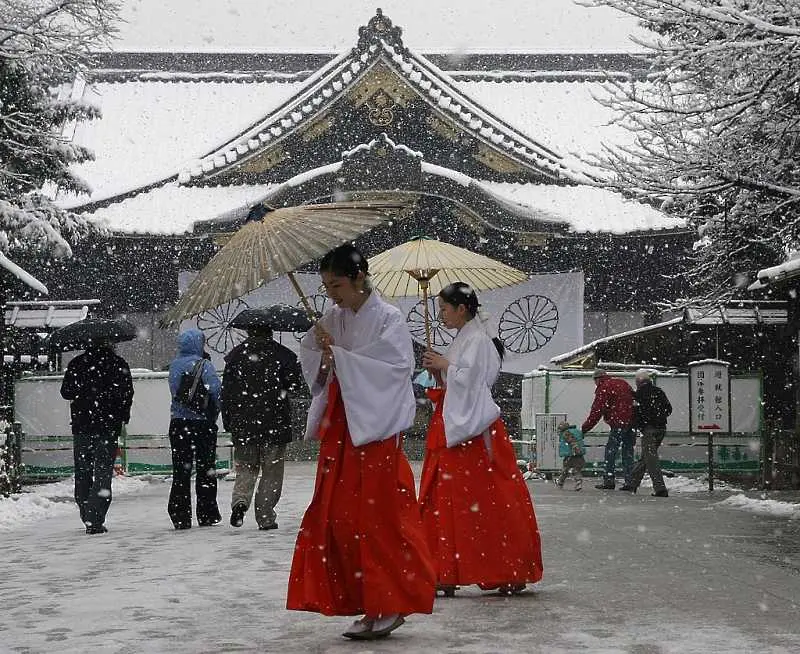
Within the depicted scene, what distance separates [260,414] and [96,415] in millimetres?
1357

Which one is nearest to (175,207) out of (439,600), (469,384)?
(469,384)

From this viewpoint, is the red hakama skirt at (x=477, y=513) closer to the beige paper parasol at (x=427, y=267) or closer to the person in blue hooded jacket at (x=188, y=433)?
the beige paper parasol at (x=427, y=267)

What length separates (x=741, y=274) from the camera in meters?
16.8

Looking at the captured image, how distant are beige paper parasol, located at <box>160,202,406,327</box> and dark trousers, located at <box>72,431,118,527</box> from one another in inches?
185

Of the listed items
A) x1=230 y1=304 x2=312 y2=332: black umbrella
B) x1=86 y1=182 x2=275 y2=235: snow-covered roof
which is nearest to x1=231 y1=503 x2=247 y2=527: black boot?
x1=230 y1=304 x2=312 y2=332: black umbrella

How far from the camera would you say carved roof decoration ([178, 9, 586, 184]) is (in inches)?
914

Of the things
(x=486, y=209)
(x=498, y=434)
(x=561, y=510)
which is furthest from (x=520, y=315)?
(x=498, y=434)

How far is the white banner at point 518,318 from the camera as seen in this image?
22578 mm

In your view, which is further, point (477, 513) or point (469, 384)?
point (469, 384)

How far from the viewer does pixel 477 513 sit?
687 cm

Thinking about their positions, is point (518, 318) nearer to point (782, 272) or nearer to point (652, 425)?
point (652, 425)

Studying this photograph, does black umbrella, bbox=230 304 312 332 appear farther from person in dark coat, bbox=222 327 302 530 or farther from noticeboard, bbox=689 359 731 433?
noticeboard, bbox=689 359 731 433

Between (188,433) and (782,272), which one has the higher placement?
(782,272)

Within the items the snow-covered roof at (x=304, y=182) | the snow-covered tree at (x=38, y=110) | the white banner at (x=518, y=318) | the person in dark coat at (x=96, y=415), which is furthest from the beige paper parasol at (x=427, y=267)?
the snow-covered roof at (x=304, y=182)
